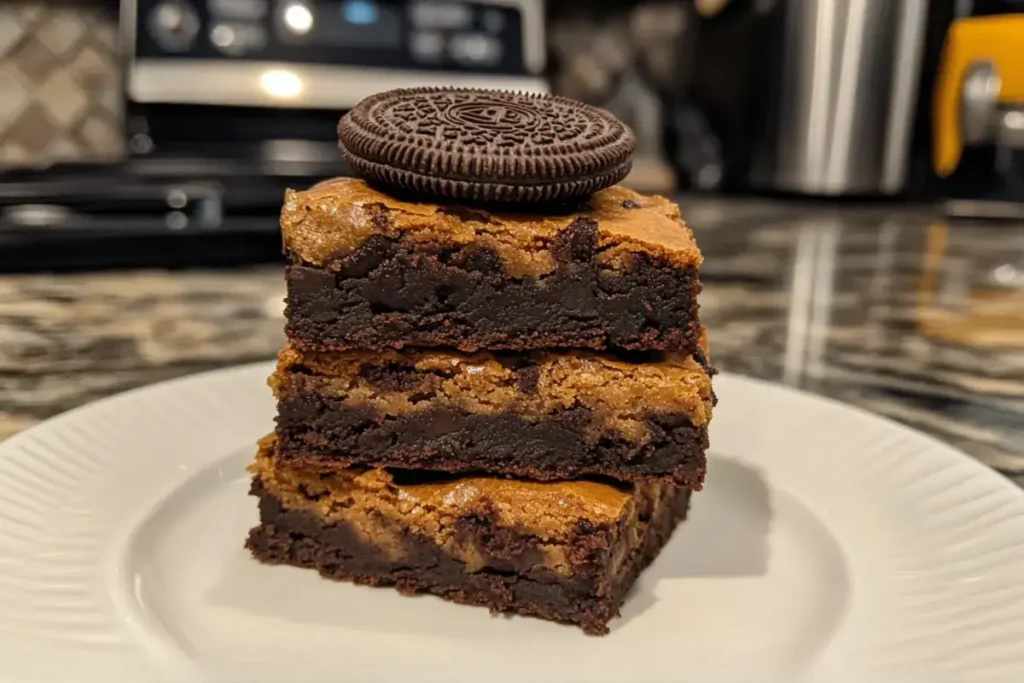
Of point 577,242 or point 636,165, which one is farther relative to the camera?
point 636,165

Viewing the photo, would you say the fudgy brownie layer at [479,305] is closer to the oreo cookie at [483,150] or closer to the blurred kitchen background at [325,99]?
the oreo cookie at [483,150]

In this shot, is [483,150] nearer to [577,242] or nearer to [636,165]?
[577,242]

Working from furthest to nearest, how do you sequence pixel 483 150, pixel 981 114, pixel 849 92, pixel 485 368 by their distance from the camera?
pixel 849 92, pixel 981 114, pixel 485 368, pixel 483 150

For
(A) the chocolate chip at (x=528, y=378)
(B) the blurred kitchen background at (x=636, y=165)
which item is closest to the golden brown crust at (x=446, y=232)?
(A) the chocolate chip at (x=528, y=378)

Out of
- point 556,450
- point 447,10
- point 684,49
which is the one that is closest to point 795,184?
point 684,49

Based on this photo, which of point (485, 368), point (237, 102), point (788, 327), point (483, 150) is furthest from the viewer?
point (237, 102)

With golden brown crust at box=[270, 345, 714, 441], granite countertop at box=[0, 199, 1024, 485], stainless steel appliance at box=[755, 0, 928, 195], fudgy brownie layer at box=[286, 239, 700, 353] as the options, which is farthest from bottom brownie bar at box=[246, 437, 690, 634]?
stainless steel appliance at box=[755, 0, 928, 195]

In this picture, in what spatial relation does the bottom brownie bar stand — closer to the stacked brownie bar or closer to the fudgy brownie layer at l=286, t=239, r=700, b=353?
the stacked brownie bar

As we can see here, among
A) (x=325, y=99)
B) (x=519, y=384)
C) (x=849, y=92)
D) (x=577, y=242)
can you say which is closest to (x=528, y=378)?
(x=519, y=384)
